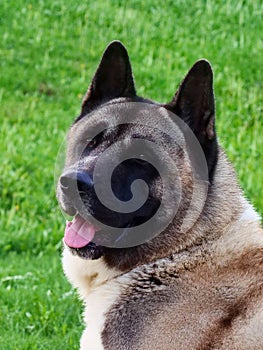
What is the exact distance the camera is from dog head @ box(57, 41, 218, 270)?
4027 millimetres

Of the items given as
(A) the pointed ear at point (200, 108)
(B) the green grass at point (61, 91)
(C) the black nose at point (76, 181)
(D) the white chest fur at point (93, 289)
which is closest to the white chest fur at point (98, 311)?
(D) the white chest fur at point (93, 289)

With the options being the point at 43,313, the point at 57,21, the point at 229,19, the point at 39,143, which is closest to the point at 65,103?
the point at 39,143

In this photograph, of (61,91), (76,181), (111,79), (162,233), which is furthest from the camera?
(61,91)

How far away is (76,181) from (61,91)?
5.99 meters

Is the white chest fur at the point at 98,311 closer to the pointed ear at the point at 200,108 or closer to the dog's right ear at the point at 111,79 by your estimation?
the pointed ear at the point at 200,108

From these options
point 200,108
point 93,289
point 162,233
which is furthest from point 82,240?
point 200,108

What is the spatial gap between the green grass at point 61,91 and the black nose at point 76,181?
159 cm

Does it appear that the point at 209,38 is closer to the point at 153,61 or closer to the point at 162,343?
the point at 153,61

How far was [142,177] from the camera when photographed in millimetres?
4113

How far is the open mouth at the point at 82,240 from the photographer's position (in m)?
4.05

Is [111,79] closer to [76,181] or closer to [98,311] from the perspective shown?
[76,181]

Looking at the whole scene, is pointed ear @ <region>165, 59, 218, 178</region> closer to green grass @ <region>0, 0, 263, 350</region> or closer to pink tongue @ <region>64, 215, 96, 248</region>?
pink tongue @ <region>64, 215, 96, 248</region>

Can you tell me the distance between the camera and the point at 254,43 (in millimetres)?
10617

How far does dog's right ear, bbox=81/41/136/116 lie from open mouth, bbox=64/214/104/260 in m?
0.74
